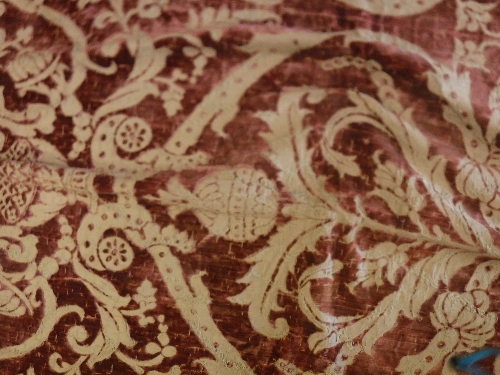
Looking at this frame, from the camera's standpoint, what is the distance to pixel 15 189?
711mm

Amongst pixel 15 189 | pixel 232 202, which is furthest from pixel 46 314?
pixel 232 202

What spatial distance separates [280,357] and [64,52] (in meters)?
0.49

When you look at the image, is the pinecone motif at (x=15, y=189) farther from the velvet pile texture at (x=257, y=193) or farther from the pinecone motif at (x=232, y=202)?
the pinecone motif at (x=232, y=202)

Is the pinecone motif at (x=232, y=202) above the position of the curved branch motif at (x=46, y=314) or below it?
above

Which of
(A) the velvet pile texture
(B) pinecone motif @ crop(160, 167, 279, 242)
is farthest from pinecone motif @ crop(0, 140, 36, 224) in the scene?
(B) pinecone motif @ crop(160, 167, 279, 242)

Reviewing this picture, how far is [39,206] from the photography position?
2.31ft

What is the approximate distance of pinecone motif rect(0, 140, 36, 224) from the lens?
2.32ft

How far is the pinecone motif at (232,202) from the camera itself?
26.9 inches

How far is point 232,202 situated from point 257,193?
1.3 inches

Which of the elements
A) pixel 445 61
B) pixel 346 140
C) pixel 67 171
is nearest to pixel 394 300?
pixel 346 140

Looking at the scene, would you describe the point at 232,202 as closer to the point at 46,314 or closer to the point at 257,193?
the point at 257,193

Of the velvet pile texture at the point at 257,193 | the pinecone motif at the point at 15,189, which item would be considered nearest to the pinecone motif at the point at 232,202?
the velvet pile texture at the point at 257,193

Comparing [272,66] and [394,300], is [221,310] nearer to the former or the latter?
[394,300]

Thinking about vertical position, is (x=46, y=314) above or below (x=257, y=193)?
below
